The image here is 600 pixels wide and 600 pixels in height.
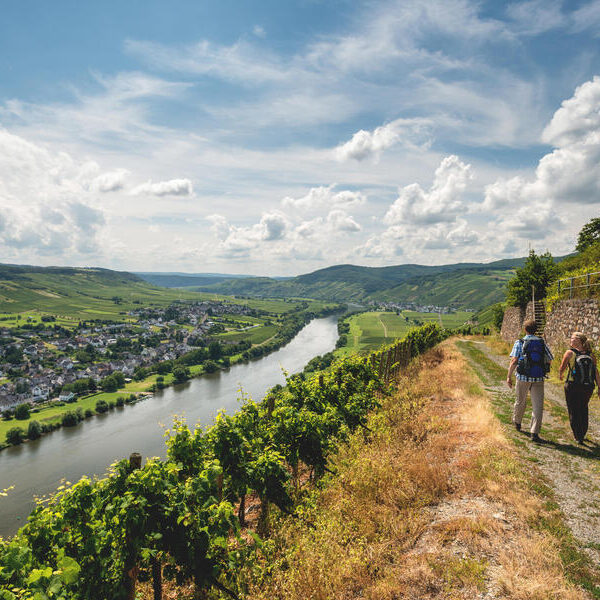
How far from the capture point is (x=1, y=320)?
14988cm

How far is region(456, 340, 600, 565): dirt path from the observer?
4.66 m

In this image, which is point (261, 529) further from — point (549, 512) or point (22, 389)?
point (22, 389)

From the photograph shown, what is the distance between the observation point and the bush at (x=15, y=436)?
5165 cm

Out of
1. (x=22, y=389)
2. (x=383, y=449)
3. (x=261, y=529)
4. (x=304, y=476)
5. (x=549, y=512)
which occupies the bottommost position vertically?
(x=22, y=389)

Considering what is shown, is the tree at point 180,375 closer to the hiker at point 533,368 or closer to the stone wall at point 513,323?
the stone wall at point 513,323

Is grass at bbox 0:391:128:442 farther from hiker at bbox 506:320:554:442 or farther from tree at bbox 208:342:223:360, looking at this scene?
hiker at bbox 506:320:554:442

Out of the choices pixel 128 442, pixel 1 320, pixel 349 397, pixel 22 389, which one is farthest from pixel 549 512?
pixel 1 320

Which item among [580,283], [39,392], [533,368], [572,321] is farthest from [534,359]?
[39,392]

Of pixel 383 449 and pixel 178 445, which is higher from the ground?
pixel 178 445

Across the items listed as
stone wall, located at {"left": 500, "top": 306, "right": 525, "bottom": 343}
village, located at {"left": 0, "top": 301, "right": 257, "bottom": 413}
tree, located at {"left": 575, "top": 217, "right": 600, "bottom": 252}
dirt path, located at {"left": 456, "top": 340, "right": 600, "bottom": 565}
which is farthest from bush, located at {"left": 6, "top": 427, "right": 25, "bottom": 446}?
tree, located at {"left": 575, "top": 217, "right": 600, "bottom": 252}

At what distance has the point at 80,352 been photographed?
113 metres

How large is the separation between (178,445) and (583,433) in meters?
8.18

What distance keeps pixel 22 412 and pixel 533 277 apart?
269 feet

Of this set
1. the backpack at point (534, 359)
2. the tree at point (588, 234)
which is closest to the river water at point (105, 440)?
the backpack at point (534, 359)
